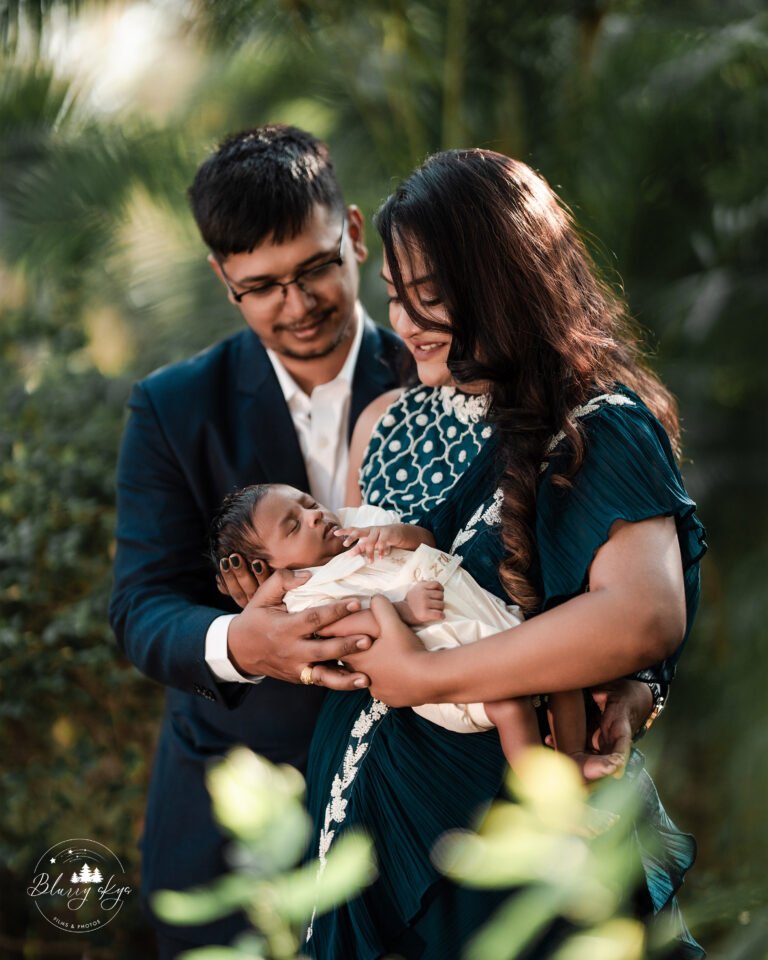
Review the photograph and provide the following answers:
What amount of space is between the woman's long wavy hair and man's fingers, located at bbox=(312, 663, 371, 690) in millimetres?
313

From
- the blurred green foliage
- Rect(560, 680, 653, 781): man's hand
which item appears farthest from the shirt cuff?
the blurred green foliage

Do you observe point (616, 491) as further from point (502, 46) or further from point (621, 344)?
point (502, 46)

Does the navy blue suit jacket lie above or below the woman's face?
below

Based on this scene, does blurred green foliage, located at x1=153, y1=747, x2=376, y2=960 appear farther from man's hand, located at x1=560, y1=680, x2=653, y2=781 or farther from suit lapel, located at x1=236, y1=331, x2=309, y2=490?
suit lapel, located at x1=236, y1=331, x2=309, y2=490

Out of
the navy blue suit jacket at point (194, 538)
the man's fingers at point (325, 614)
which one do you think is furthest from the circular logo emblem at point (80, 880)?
the man's fingers at point (325, 614)

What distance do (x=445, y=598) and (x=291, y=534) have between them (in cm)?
35

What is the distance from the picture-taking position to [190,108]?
713 cm

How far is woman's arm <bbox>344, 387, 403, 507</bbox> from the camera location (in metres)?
2.29

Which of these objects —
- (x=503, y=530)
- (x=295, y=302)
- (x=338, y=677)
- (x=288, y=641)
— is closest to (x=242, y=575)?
(x=288, y=641)

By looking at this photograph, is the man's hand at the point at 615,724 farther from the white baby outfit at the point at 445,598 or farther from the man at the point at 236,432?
the man at the point at 236,432

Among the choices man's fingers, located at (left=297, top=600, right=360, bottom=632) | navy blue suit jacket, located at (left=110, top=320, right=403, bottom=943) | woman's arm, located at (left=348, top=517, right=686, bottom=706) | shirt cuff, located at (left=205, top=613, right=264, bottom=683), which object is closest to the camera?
woman's arm, located at (left=348, top=517, right=686, bottom=706)

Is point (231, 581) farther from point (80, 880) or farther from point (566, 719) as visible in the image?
point (80, 880)

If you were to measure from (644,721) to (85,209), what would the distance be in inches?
154

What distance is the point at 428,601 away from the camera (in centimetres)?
184
